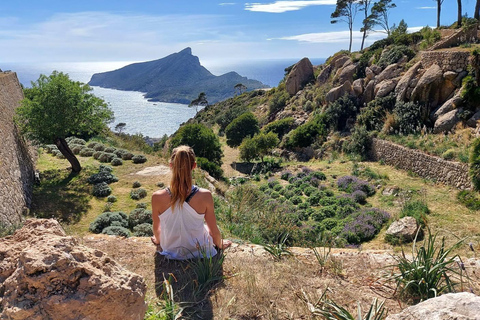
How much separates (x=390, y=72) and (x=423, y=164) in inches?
438

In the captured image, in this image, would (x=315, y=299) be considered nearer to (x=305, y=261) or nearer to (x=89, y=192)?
(x=305, y=261)

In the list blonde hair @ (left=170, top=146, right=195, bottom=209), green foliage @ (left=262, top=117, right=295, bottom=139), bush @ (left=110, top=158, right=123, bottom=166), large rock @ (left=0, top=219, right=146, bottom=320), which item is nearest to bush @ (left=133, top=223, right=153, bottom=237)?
blonde hair @ (left=170, top=146, right=195, bottom=209)

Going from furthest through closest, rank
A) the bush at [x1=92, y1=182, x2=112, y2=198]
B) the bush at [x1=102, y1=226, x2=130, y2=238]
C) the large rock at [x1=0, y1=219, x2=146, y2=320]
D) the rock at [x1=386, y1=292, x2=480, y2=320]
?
the bush at [x1=92, y1=182, x2=112, y2=198] < the bush at [x1=102, y1=226, x2=130, y2=238] < the large rock at [x1=0, y1=219, x2=146, y2=320] < the rock at [x1=386, y1=292, x2=480, y2=320]

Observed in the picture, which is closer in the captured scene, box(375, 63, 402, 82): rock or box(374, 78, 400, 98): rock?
box(374, 78, 400, 98): rock

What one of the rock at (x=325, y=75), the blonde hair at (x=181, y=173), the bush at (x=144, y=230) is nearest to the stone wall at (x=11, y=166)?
the bush at (x=144, y=230)

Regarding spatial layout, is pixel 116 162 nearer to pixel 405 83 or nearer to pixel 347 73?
pixel 405 83

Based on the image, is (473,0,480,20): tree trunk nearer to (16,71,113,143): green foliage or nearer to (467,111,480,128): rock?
(467,111,480,128): rock

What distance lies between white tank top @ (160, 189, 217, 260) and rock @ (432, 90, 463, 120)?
19302 mm

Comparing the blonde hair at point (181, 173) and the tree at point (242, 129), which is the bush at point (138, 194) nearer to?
the blonde hair at point (181, 173)

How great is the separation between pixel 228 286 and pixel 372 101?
23850 millimetres

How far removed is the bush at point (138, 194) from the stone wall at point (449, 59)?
64.2 feet

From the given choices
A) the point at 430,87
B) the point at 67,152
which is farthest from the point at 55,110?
the point at 430,87

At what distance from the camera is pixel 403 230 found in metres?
10.5

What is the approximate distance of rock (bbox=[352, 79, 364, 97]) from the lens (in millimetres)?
27661
